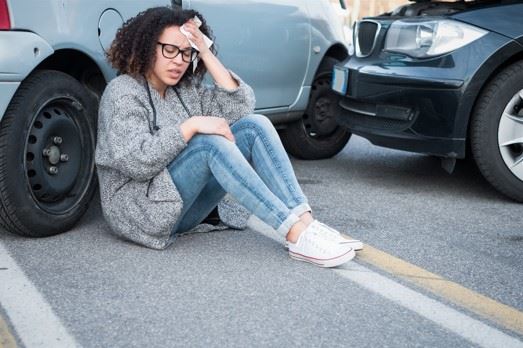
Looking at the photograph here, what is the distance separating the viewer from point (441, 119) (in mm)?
4520

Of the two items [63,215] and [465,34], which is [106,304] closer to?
[63,215]

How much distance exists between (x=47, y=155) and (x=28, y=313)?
99cm

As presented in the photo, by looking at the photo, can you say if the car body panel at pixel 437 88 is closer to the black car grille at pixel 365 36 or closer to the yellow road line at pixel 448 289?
the black car grille at pixel 365 36

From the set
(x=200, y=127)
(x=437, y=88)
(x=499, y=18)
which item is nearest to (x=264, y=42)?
(x=437, y=88)

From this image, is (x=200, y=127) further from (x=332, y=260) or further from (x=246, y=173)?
(x=332, y=260)

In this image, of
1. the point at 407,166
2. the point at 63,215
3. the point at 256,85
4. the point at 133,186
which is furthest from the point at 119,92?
the point at 407,166

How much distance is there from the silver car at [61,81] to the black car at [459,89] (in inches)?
31.2

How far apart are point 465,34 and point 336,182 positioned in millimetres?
1216

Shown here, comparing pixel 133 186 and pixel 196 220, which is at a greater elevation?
pixel 133 186

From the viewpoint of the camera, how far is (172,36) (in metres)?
3.48

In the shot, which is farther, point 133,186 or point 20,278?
point 133,186

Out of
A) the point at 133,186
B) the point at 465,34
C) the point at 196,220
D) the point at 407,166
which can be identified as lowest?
the point at 407,166

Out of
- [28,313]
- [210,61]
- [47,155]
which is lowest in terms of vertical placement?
[28,313]

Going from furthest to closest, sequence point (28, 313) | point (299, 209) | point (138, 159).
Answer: point (299, 209) < point (138, 159) < point (28, 313)
